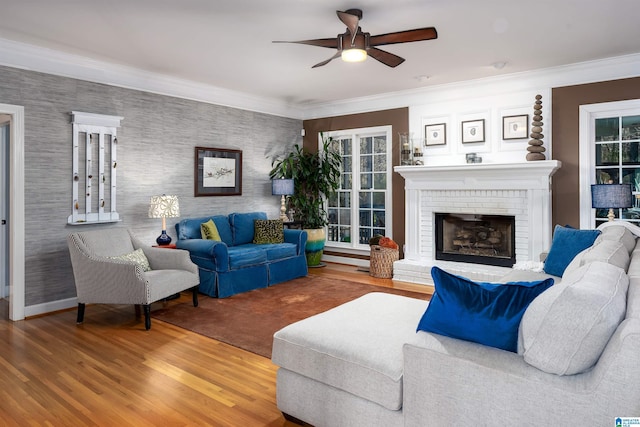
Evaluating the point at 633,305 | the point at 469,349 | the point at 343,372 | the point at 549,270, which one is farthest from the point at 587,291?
the point at 549,270

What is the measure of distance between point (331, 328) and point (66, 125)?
371cm

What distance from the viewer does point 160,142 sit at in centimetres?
525

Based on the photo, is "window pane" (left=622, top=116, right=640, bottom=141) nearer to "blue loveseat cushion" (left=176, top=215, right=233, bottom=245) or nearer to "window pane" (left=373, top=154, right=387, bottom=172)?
"window pane" (left=373, top=154, right=387, bottom=172)

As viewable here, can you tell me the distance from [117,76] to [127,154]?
0.87m

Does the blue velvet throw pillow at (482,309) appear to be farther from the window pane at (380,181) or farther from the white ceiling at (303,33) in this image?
the window pane at (380,181)

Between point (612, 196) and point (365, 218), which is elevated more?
point (612, 196)

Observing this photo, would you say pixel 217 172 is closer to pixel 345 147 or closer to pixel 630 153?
pixel 345 147

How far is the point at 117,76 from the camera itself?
479 centimetres

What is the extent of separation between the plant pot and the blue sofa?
58 cm

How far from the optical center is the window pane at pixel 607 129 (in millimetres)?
4800

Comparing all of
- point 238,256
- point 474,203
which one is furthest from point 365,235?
point 238,256

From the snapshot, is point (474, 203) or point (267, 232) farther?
point (267, 232)

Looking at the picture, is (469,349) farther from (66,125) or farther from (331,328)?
(66,125)

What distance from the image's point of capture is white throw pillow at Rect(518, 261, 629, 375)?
145 centimetres
